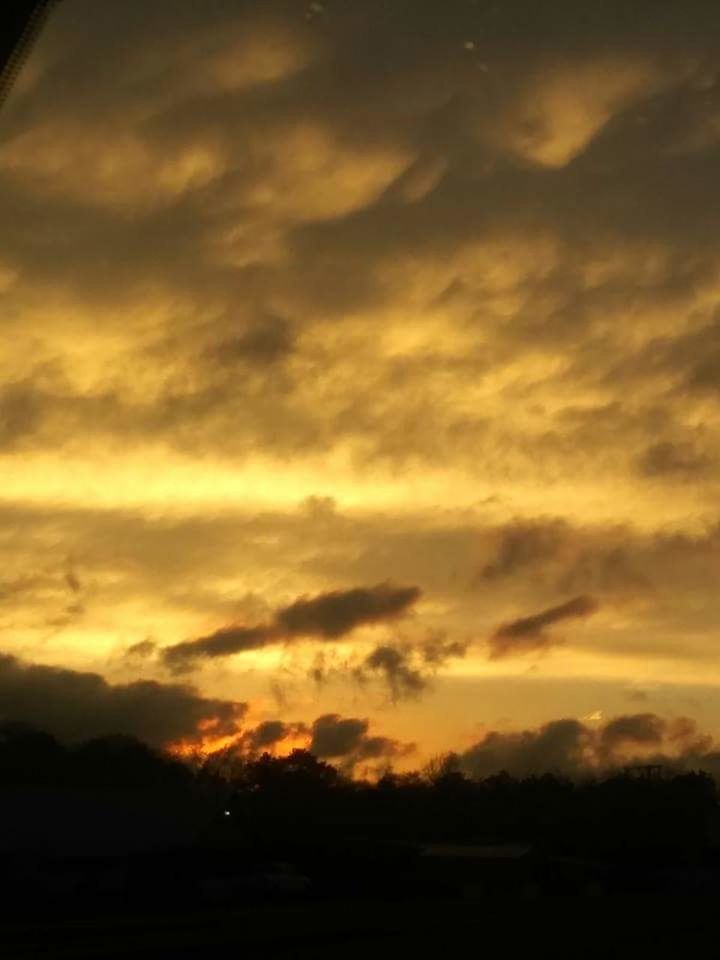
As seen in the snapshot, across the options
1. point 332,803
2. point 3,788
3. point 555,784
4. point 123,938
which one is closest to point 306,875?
point 3,788

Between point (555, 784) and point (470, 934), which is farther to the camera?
point (555, 784)

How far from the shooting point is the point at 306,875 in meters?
81.4

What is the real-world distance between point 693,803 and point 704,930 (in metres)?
99.7

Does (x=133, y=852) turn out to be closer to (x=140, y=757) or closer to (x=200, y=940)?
(x=200, y=940)

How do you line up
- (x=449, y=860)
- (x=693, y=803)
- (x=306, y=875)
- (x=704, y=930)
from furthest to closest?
(x=693, y=803) < (x=449, y=860) < (x=306, y=875) < (x=704, y=930)

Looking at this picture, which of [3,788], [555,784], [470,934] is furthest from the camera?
[555,784]

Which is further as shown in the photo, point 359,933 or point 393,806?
point 393,806

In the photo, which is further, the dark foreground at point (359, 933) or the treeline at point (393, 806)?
the treeline at point (393, 806)

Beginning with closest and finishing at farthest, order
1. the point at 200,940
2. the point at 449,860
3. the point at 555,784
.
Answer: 1. the point at 200,940
2. the point at 449,860
3. the point at 555,784

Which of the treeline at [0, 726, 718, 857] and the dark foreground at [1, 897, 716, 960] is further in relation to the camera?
the treeline at [0, 726, 718, 857]

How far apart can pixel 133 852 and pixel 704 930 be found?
38.9 metres

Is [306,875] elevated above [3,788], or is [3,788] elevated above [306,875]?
[3,788]

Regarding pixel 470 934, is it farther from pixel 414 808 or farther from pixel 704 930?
pixel 414 808

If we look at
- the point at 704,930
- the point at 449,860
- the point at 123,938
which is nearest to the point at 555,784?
the point at 449,860
